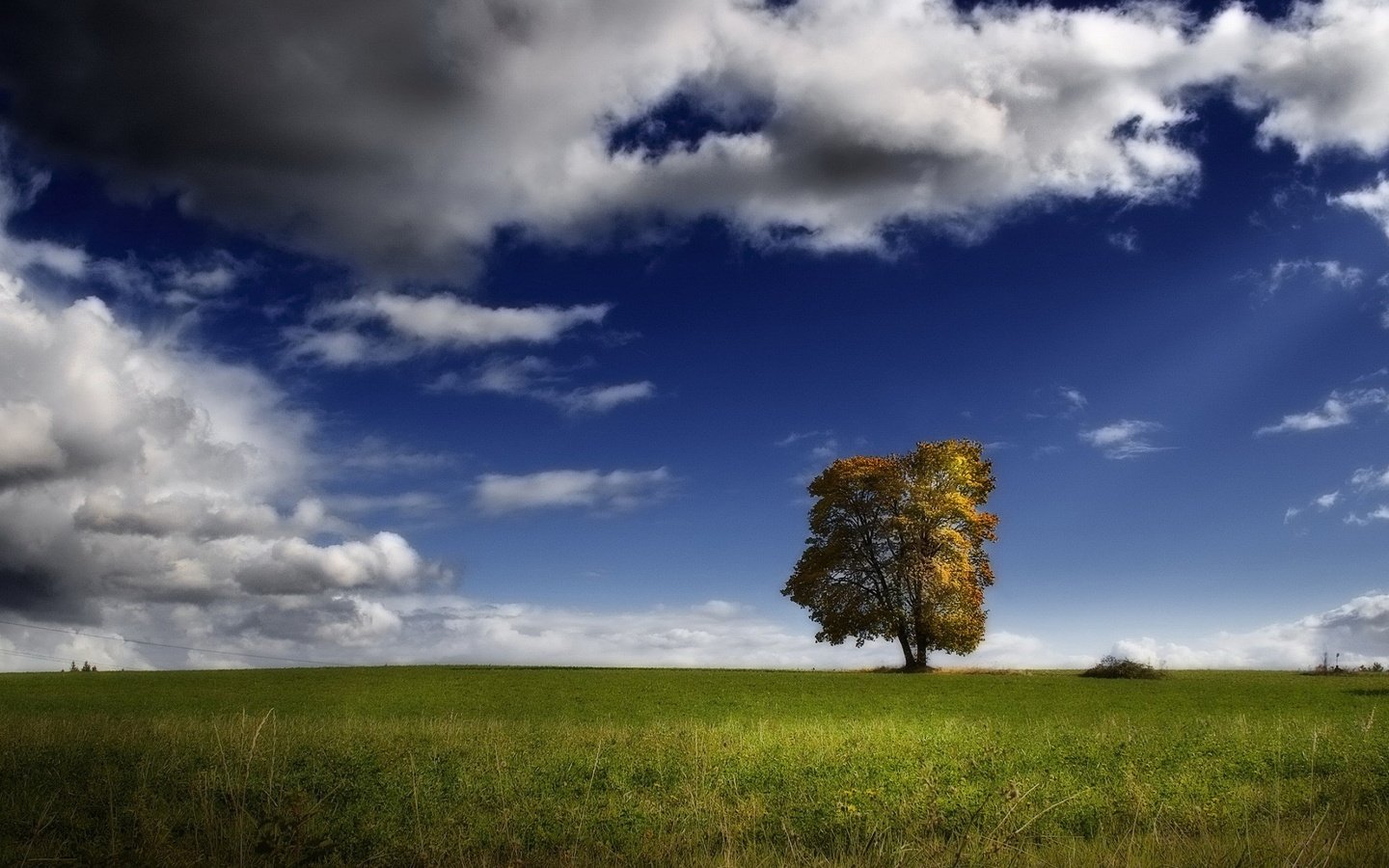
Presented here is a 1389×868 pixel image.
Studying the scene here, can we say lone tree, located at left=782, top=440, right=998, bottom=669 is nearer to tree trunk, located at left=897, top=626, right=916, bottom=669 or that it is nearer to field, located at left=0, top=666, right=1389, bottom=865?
tree trunk, located at left=897, top=626, right=916, bottom=669

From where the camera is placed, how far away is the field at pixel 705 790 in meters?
10.1

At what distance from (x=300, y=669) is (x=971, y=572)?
40.8 meters

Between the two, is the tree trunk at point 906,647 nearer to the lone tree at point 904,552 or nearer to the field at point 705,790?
the lone tree at point 904,552

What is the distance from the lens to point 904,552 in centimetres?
5488

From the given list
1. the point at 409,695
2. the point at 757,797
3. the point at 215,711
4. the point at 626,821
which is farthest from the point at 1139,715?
the point at 215,711

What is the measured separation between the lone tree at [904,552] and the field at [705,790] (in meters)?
25.3

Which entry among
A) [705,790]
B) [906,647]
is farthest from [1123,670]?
[705,790]

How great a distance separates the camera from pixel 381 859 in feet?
33.8

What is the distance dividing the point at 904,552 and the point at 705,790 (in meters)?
43.4

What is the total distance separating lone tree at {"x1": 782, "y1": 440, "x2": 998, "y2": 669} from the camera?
53.4 meters

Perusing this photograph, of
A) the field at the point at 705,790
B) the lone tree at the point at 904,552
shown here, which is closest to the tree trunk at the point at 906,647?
the lone tree at the point at 904,552

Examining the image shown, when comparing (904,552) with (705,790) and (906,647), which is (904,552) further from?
(705,790)

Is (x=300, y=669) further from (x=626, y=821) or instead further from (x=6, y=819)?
Answer: (x=626, y=821)

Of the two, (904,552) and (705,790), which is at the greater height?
(904,552)
